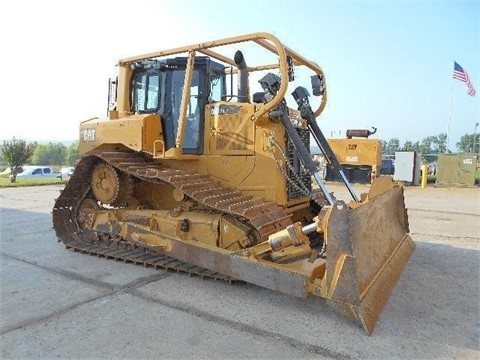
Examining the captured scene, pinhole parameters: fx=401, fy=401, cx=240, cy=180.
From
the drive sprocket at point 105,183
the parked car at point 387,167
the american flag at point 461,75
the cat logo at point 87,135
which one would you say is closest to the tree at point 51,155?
the parked car at point 387,167

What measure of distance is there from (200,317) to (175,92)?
3.40 metres

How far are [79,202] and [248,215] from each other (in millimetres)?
3419

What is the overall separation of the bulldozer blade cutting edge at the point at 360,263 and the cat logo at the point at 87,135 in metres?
4.51

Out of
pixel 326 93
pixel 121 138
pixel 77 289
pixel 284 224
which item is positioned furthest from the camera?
pixel 326 93

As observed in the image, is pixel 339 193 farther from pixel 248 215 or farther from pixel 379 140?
pixel 248 215

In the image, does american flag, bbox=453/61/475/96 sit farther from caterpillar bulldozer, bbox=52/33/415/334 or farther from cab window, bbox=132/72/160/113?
cab window, bbox=132/72/160/113

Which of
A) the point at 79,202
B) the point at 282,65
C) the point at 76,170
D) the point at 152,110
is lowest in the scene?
the point at 79,202

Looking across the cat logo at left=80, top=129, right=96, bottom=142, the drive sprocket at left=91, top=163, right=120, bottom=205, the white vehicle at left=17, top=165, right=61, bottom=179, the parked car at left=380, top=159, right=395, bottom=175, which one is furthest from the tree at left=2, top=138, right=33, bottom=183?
the parked car at left=380, top=159, right=395, bottom=175

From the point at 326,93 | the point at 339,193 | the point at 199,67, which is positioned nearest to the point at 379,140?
the point at 339,193

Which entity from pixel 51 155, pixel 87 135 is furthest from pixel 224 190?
pixel 51 155

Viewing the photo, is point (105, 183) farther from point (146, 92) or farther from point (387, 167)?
point (387, 167)

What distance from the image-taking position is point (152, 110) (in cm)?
620

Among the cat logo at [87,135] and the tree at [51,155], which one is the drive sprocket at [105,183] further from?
the tree at [51,155]

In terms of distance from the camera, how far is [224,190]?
5.38m
